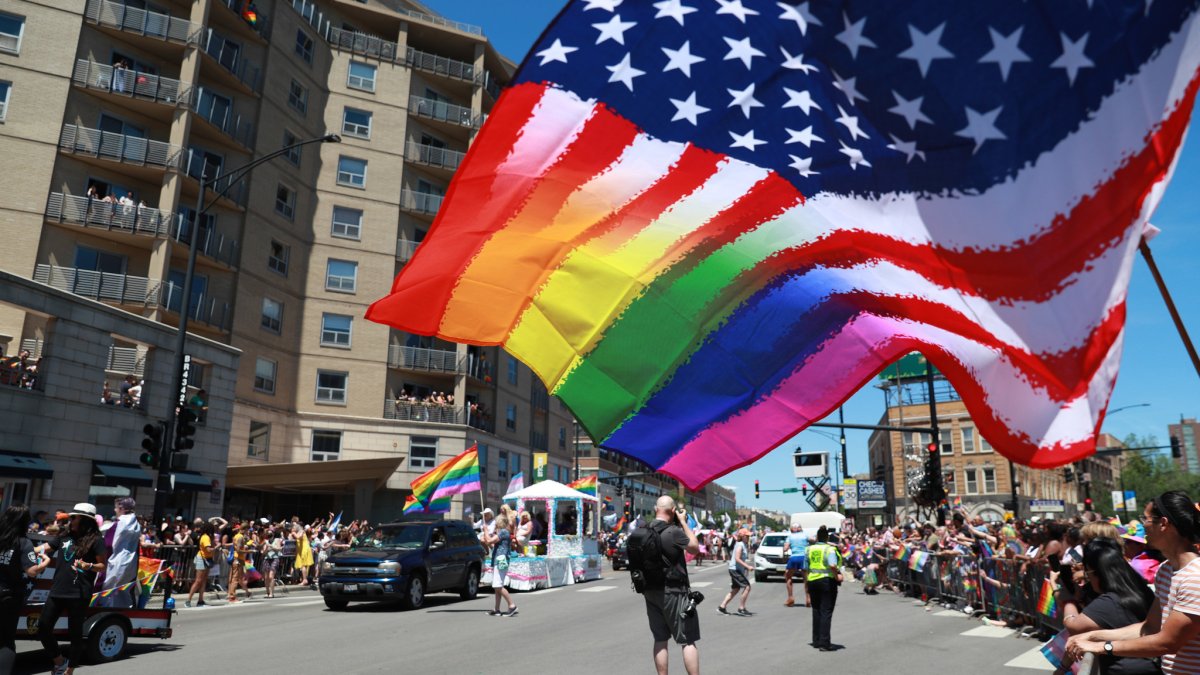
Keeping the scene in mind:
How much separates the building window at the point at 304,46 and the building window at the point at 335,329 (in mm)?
12652

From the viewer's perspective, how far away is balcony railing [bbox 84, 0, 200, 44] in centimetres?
3073

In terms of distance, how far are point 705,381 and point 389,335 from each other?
38407 millimetres

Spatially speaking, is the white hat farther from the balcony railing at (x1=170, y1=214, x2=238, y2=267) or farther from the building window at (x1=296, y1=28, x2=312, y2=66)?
the building window at (x1=296, y1=28, x2=312, y2=66)

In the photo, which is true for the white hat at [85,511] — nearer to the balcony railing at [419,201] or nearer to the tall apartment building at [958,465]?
the balcony railing at [419,201]

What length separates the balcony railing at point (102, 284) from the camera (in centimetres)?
2922

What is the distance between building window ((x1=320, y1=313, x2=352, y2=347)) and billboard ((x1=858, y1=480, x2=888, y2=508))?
37713 mm

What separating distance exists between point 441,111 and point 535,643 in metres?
37.9

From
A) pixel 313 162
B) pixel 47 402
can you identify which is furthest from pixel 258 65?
pixel 47 402

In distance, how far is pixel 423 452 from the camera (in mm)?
40969

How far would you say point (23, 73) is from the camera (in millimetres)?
29016

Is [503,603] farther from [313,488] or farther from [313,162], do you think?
[313,162]

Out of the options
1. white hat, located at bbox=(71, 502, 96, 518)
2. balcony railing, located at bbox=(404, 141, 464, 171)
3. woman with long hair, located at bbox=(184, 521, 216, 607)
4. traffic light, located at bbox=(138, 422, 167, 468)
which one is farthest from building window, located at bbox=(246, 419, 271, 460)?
white hat, located at bbox=(71, 502, 96, 518)

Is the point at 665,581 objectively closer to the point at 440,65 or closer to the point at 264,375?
the point at 264,375

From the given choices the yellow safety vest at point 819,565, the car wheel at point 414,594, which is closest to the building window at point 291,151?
the car wheel at point 414,594
